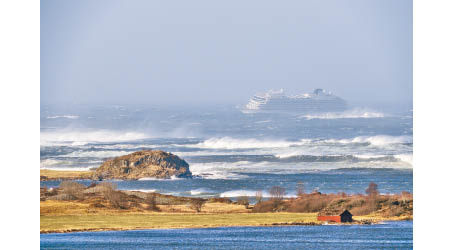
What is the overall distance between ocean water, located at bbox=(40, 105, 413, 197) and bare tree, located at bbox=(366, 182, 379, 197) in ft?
0.25

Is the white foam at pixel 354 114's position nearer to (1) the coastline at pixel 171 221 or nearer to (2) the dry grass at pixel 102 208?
(1) the coastline at pixel 171 221

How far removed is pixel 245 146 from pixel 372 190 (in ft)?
6.85

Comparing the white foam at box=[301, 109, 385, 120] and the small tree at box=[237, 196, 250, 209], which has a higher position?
the white foam at box=[301, 109, 385, 120]

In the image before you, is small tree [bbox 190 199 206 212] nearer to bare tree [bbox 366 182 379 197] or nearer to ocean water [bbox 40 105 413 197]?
ocean water [bbox 40 105 413 197]

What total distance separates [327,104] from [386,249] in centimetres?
262

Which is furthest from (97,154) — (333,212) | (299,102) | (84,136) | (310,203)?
(333,212)

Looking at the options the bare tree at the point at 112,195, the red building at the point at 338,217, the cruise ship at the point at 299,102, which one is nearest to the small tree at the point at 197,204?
the bare tree at the point at 112,195

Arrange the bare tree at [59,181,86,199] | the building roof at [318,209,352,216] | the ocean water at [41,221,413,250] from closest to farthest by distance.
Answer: the ocean water at [41,221,413,250] < the building roof at [318,209,352,216] < the bare tree at [59,181,86,199]

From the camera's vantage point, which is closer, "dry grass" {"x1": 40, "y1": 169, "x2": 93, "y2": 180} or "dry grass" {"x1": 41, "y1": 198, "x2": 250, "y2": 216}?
"dry grass" {"x1": 41, "y1": 198, "x2": 250, "y2": 216}

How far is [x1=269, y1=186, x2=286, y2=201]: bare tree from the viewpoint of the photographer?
53.3 feet

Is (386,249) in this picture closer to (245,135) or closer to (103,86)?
(245,135)

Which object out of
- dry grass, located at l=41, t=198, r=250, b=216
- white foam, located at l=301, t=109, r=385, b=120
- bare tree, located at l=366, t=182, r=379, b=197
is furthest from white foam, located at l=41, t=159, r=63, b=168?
bare tree, located at l=366, t=182, r=379, b=197

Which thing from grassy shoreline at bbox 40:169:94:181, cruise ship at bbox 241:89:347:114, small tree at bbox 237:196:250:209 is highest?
cruise ship at bbox 241:89:347:114
